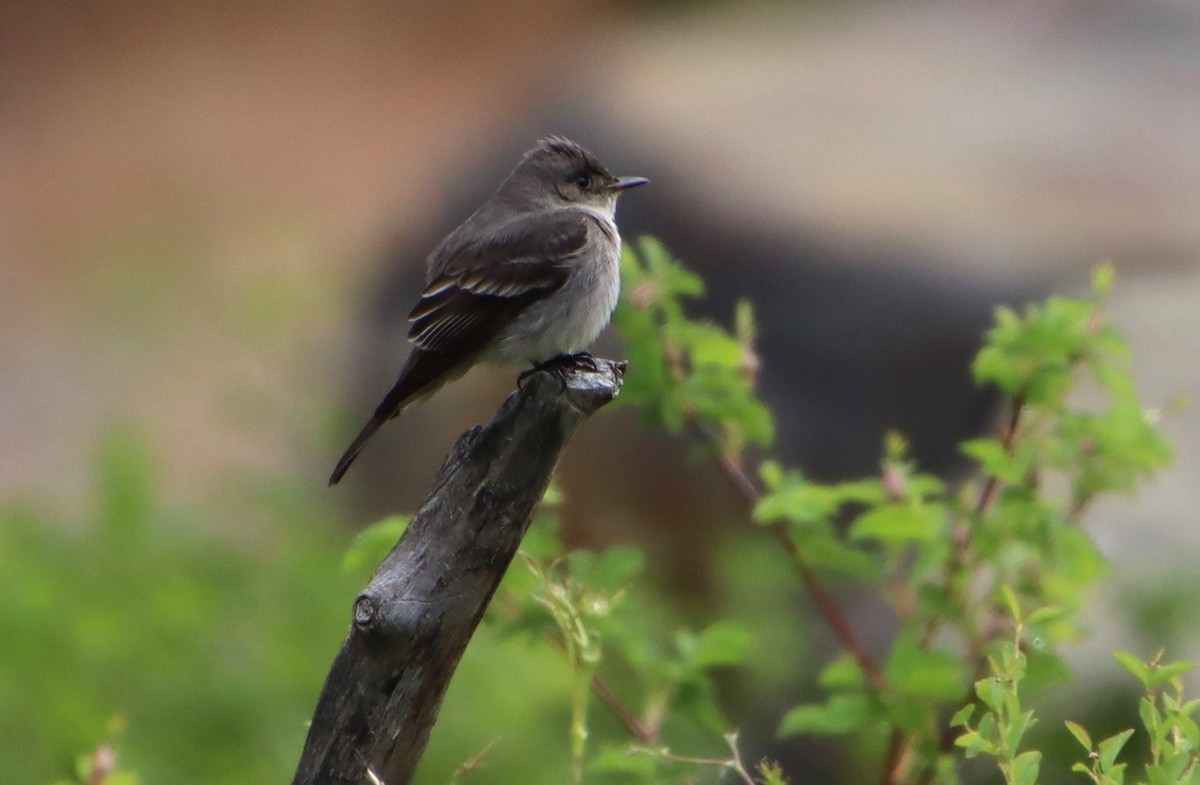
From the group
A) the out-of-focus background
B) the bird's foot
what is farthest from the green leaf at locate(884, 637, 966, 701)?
the out-of-focus background

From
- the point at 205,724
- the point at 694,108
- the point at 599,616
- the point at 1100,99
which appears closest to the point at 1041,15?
the point at 1100,99

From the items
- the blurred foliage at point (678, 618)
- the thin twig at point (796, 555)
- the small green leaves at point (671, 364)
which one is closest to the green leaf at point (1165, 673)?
the blurred foliage at point (678, 618)

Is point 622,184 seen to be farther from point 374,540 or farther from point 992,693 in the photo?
point 992,693

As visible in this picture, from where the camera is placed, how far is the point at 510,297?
185 inches

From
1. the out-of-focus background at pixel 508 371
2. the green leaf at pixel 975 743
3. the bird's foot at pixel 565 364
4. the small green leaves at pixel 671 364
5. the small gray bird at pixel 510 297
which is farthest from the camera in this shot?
the out-of-focus background at pixel 508 371

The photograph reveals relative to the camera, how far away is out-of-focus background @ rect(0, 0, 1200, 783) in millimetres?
5816

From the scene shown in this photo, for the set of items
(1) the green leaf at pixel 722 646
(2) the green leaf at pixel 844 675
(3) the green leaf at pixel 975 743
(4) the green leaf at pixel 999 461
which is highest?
(4) the green leaf at pixel 999 461

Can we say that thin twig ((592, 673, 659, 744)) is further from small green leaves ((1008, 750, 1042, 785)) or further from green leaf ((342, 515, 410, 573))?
small green leaves ((1008, 750, 1042, 785))

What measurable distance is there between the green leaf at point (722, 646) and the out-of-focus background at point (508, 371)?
1286 mm

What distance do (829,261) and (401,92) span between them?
1137 cm

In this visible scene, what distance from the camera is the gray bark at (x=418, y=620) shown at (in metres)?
2.68

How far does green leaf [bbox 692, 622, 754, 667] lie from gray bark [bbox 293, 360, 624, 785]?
842 mm

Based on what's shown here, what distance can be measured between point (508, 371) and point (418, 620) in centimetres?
619

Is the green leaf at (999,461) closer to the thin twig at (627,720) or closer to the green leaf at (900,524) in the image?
the green leaf at (900,524)
